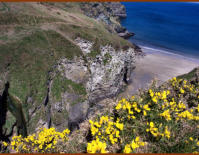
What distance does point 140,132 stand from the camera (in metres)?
4.31

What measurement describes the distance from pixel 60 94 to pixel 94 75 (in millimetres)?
7117

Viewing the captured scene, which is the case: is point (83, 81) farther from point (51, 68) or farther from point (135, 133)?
point (135, 133)

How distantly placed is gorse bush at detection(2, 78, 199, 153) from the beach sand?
2735cm

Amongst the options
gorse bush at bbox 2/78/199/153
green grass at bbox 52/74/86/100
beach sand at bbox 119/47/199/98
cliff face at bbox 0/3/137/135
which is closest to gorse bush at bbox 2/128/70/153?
gorse bush at bbox 2/78/199/153

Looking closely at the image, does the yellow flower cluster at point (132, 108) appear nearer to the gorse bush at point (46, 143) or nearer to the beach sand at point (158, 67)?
→ the gorse bush at point (46, 143)

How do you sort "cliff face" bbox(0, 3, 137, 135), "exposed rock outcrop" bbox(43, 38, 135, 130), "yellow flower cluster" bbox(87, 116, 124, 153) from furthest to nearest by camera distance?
"exposed rock outcrop" bbox(43, 38, 135, 130)
"cliff face" bbox(0, 3, 137, 135)
"yellow flower cluster" bbox(87, 116, 124, 153)

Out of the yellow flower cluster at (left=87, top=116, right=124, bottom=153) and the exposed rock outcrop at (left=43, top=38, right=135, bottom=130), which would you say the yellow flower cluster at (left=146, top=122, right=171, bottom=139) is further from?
the exposed rock outcrop at (left=43, top=38, right=135, bottom=130)

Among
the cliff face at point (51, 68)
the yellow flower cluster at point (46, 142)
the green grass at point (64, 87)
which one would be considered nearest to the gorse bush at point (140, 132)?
the yellow flower cluster at point (46, 142)

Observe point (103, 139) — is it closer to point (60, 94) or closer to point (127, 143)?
point (127, 143)

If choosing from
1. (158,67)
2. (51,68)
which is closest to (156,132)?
(51,68)

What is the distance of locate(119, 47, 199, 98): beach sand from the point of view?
37.2 metres

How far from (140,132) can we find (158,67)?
43615 mm

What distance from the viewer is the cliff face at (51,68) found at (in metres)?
15.9

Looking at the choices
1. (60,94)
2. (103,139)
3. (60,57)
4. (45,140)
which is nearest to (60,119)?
(60,94)
